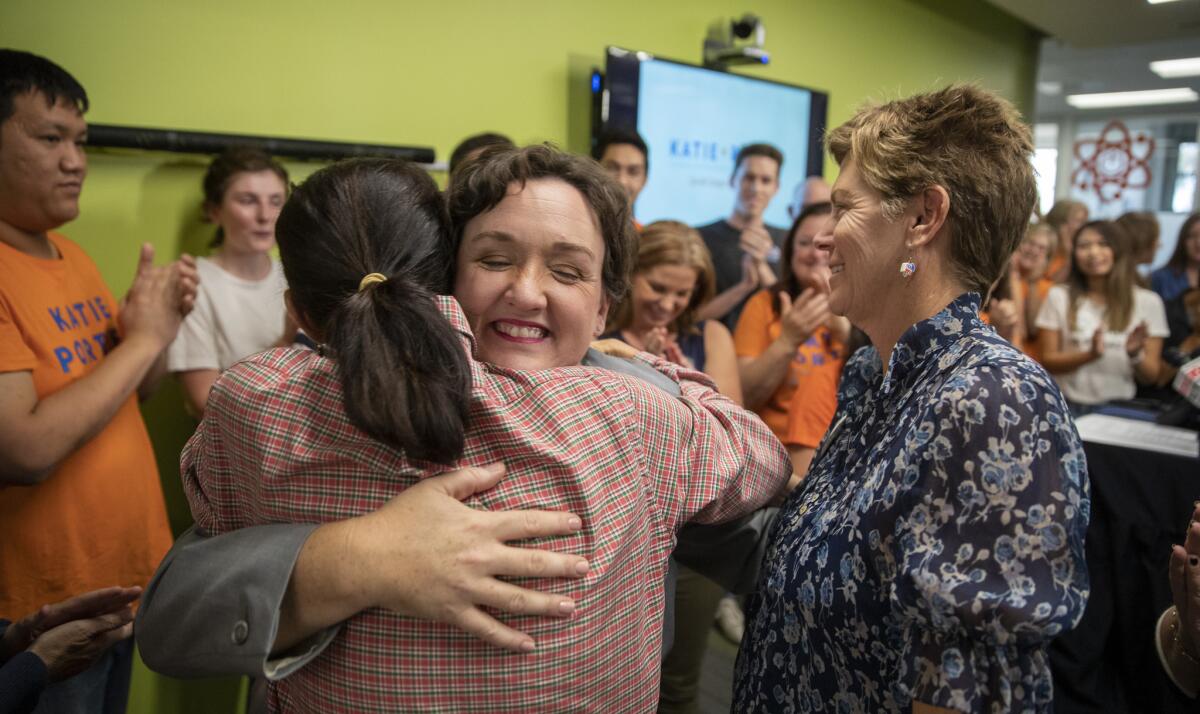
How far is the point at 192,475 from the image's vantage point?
95cm

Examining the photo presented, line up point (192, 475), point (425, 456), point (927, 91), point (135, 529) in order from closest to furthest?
1. point (425, 456)
2. point (192, 475)
3. point (927, 91)
4. point (135, 529)

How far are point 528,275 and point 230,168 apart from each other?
1.67 meters

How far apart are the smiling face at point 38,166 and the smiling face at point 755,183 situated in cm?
285

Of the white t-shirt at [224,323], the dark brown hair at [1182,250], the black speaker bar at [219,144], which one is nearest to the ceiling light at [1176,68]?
the dark brown hair at [1182,250]

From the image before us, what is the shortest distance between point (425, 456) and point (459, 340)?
120 millimetres

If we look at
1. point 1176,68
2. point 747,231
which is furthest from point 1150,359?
point 1176,68

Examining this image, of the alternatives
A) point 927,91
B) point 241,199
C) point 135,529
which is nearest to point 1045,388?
point 927,91

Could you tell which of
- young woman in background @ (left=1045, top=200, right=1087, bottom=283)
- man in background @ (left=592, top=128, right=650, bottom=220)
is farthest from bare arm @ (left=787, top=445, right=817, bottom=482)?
young woman in background @ (left=1045, top=200, right=1087, bottom=283)

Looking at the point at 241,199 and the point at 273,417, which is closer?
the point at 273,417

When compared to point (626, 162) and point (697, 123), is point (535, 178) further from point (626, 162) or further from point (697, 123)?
point (697, 123)

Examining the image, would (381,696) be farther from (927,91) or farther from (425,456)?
(927,91)

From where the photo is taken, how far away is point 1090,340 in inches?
161

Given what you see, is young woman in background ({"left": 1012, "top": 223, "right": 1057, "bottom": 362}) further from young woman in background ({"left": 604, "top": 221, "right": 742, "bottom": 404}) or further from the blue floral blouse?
the blue floral blouse

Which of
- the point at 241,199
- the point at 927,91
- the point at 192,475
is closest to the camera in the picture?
the point at 192,475
